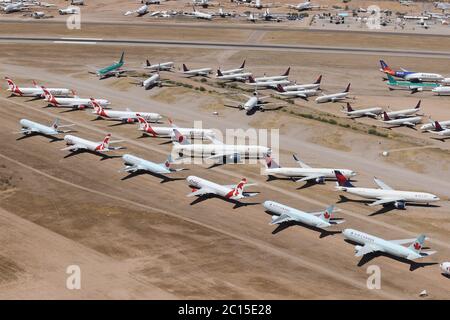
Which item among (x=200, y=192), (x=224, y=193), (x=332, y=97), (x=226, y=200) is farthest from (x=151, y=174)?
(x=332, y=97)

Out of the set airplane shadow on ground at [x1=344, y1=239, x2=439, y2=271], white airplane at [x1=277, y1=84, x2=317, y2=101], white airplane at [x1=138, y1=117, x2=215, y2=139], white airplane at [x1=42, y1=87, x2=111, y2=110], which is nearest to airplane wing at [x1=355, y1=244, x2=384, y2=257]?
airplane shadow on ground at [x1=344, y1=239, x2=439, y2=271]

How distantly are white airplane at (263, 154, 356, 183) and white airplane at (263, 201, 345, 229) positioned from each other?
14.3 metres

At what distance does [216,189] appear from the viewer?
113 m

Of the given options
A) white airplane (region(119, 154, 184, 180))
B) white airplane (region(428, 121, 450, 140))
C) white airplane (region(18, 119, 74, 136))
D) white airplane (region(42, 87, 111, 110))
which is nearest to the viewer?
white airplane (region(119, 154, 184, 180))

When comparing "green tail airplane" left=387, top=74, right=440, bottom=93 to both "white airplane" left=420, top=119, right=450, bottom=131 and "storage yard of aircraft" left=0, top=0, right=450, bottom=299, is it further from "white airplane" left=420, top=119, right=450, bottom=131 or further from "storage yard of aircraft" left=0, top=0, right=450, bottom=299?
"white airplane" left=420, top=119, right=450, bottom=131

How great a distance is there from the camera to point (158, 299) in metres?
82.3

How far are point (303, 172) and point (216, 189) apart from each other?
704 inches

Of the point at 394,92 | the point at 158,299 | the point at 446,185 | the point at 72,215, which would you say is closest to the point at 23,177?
the point at 72,215

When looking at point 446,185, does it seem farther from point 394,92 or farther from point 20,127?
point 20,127

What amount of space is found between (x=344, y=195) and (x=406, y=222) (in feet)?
45.2

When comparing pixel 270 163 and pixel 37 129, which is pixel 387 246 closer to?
pixel 270 163

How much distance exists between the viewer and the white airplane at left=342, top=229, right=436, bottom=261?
91312mm

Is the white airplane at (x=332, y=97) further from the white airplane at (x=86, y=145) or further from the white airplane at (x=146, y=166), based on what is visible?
the white airplane at (x=146, y=166)

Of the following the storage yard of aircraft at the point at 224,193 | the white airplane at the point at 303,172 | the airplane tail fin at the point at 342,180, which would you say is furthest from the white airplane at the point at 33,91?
the airplane tail fin at the point at 342,180
